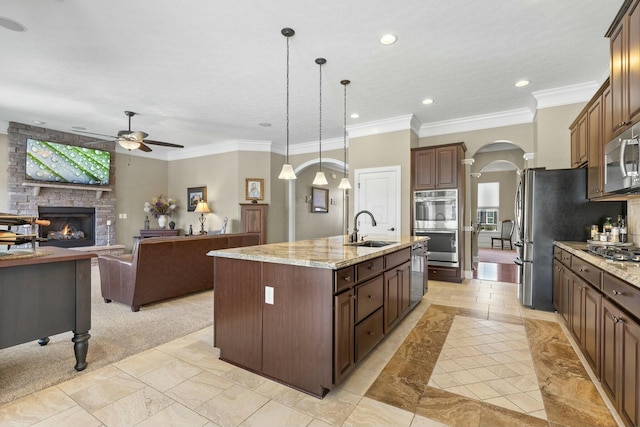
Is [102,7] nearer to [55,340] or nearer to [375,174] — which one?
[55,340]

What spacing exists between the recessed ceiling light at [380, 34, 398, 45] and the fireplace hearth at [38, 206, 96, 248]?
7.16 meters

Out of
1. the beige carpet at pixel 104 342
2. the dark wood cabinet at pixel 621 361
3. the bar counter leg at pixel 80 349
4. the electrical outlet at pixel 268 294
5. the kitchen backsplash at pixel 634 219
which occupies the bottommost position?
the beige carpet at pixel 104 342

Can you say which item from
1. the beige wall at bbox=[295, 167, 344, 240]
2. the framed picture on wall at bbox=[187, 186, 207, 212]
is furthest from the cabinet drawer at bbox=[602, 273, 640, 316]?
the framed picture on wall at bbox=[187, 186, 207, 212]

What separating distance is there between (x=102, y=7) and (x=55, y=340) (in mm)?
3023

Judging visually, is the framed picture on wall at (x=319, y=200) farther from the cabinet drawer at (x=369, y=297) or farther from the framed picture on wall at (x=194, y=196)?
the cabinet drawer at (x=369, y=297)

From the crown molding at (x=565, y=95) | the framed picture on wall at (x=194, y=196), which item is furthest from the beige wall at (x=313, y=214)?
the crown molding at (x=565, y=95)

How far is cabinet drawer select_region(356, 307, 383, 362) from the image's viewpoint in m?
2.22

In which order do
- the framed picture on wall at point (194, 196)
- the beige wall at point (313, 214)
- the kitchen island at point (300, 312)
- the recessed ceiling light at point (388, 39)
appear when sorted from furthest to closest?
the beige wall at point (313, 214) → the framed picture on wall at point (194, 196) → the recessed ceiling light at point (388, 39) → the kitchen island at point (300, 312)

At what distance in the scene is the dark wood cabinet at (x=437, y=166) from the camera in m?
5.12

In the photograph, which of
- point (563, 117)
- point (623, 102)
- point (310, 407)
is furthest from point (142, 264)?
point (563, 117)

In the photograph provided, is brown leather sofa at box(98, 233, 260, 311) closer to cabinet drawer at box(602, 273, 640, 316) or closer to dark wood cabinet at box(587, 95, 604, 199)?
cabinet drawer at box(602, 273, 640, 316)

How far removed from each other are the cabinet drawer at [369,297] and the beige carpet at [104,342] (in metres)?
1.85

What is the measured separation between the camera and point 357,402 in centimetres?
190

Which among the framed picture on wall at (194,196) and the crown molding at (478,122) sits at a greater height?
the crown molding at (478,122)
